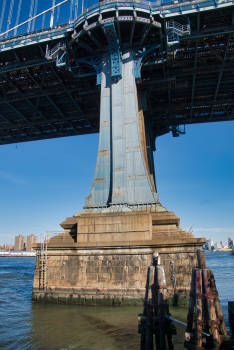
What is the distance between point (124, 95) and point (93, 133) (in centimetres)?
1778

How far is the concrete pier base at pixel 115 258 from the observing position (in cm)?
1486

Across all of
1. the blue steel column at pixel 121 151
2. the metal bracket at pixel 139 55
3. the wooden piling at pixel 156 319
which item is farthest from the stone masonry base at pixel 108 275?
the metal bracket at pixel 139 55

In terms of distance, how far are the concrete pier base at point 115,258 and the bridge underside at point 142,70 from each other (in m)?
12.4

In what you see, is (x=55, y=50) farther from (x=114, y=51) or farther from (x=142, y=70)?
(x=142, y=70)

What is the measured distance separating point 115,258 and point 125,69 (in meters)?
14.3

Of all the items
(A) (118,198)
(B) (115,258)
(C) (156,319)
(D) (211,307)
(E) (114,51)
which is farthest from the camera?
(E) (114,51)

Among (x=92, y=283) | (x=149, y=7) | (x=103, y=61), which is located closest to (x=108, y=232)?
(x=92, y=283)

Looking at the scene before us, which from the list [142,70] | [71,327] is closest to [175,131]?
[142,70]

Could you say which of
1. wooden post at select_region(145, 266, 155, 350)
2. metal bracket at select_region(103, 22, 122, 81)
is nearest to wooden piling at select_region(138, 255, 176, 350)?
wooden post at select_region(145, 266, 155, 350)

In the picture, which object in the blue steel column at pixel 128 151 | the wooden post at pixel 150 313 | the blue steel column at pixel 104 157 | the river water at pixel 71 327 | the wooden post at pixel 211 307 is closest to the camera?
the wooden post at pixel 211 307

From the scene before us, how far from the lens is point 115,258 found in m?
15.7

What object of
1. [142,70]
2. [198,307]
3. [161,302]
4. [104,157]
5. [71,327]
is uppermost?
[142,70]

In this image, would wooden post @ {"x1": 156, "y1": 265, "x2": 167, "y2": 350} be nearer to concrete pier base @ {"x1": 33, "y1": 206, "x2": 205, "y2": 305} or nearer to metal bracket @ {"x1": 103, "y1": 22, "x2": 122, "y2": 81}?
concrete pier base @ {"x1": 33, "y1": 206, "x2": 205, "y2": 305}

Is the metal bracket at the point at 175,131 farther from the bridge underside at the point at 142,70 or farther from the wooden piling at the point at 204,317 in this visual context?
the wooden piling at the point at 204,317
